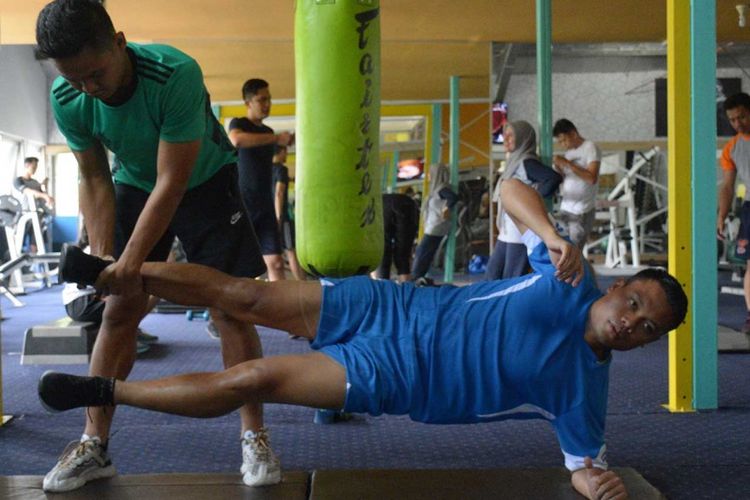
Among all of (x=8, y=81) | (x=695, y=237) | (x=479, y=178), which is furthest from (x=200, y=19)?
(x=8, y=81)

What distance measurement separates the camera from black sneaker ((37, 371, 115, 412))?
1713 mm

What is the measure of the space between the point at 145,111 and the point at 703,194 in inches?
79.2

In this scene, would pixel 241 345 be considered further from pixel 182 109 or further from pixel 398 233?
pixel 398 233

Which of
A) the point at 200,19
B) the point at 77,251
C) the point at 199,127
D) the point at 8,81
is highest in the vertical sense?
the point at 8,81

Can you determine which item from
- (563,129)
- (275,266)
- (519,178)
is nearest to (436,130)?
(563,129)

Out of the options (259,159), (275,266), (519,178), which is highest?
(259,159)

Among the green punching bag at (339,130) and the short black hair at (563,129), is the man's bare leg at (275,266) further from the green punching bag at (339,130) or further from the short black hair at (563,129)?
the green punching bag at (339,130)

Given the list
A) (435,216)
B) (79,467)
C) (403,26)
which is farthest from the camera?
(435,216)

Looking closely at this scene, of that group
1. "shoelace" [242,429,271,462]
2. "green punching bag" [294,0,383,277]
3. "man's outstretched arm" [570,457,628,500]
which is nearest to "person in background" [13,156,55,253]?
"green punching bag" [294,0,383,277]

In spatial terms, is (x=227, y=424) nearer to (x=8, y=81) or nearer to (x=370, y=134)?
(x=370, y=134)

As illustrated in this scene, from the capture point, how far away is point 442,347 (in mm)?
1872

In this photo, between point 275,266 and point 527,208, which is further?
point 275,266

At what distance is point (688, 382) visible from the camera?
117 inches

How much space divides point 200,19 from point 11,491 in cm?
453
